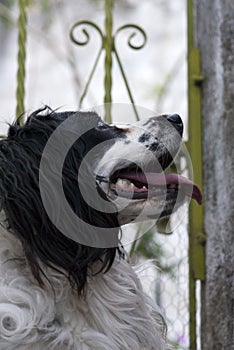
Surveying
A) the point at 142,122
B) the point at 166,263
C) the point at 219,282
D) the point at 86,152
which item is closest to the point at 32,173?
the point at 86,152

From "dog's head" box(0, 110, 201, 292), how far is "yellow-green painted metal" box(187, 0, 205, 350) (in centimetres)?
75

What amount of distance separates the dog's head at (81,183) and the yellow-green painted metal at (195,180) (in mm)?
752

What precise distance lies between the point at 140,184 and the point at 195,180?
90 centimetres

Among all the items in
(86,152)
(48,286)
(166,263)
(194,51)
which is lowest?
(166,263)

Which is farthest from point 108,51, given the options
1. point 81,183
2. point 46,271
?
point 46,271

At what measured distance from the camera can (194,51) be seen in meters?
3.85

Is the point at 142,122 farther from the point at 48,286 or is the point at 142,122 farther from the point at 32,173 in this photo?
the point at 48,286

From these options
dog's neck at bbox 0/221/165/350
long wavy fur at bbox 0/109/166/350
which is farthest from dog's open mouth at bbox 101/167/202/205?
dog's neck at bbox 0/221/165/350

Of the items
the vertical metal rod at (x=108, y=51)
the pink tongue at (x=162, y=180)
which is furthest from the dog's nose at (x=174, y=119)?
the vertical metal rod at (x=108, y=51)

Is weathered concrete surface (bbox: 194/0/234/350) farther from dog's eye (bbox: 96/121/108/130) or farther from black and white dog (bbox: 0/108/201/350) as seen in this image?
dog's eye (bbox: 96/121/108/130)

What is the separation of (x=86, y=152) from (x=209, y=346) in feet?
3.96

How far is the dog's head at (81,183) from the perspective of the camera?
2.64 metres

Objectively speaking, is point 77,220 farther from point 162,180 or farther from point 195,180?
point 195,180

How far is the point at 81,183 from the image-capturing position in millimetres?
2705
